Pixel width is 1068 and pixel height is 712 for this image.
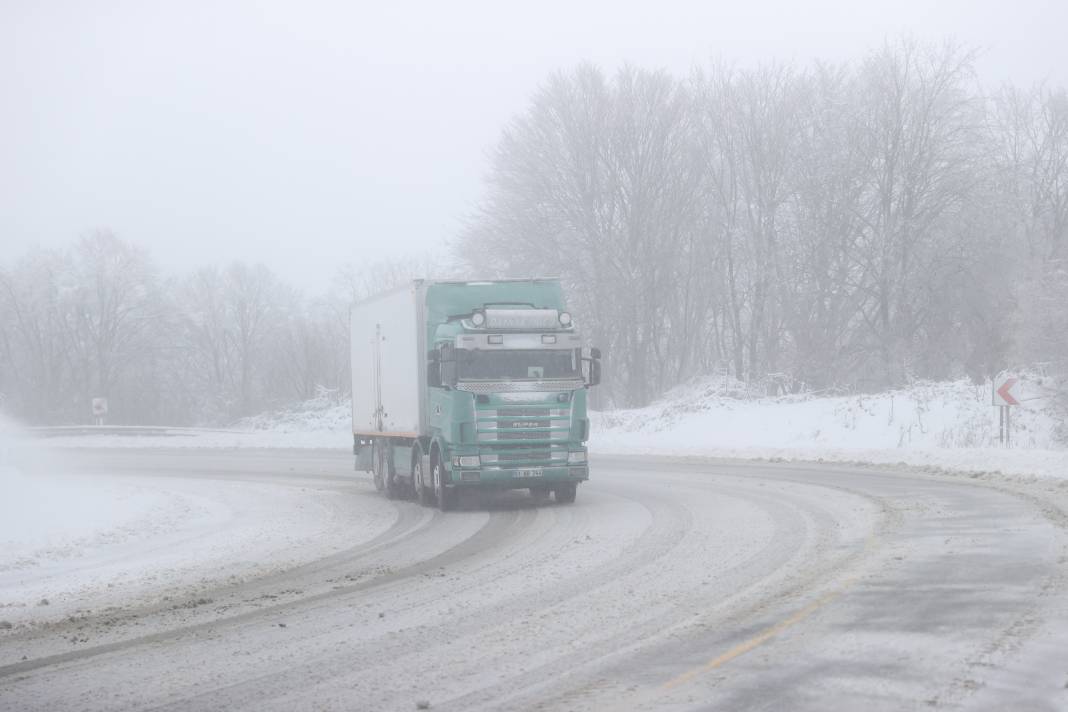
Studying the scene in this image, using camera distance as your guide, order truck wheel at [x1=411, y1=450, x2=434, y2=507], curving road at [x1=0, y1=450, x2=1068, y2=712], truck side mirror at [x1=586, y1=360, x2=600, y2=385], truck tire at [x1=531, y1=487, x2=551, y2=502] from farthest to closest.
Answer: truck tire at [x1=531, y1=487, x2=551, y2=502]
truck wheel at [x1=411, y1=450, x2=434, y2=507]
truck side mirror at [x1=586, y1=360, x2=600, y2=385]
curving road at [x1=0, y1=450, x2=1068, y2=712]

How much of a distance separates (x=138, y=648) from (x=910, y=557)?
723 centimetres

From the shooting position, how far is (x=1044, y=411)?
2894 cm

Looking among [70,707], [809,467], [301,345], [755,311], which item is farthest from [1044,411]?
[301,345]

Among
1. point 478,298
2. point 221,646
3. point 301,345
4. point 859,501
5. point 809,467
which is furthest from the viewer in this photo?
point 301,345

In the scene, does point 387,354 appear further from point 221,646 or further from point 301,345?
point 301,345

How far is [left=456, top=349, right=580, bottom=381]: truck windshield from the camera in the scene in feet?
64.2

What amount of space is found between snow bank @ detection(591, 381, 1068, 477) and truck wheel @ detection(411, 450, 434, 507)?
10318 mm

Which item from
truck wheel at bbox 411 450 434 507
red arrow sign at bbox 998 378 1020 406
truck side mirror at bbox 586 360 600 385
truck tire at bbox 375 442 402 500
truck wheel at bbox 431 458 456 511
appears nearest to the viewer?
truck wheel at bbox 431 458 456 511

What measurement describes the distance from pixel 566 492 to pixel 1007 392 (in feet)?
39.9

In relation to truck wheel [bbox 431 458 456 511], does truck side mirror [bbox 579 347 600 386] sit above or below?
above

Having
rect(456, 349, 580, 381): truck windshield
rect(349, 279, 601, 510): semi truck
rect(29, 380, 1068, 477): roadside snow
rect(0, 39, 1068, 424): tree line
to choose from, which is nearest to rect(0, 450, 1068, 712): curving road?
rect(349, 279, 601, 510): semi truck

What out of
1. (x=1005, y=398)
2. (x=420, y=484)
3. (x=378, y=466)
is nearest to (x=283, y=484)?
(x=378, y=466)

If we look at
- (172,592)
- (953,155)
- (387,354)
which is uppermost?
(953,155)

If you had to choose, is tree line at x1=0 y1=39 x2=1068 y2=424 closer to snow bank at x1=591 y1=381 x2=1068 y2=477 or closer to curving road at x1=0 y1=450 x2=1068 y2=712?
snow bank at x1=591 y1=381 x2=1068 y2=477
